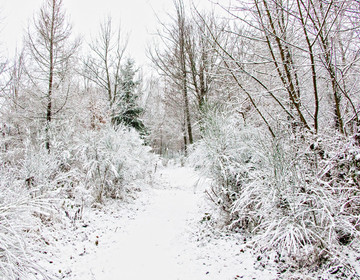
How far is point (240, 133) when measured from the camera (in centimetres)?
450

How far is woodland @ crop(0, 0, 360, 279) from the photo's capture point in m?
2.57

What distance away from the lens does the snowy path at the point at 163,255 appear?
304 cm

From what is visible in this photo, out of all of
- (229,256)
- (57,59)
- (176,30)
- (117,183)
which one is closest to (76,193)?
(117,183)

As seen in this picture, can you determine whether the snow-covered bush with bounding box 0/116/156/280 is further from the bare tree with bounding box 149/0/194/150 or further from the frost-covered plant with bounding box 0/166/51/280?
the bare tree with bounding box 149/0/194/150

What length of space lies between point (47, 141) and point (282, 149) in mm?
7422

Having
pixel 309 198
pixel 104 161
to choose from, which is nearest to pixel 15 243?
pixel 309 198

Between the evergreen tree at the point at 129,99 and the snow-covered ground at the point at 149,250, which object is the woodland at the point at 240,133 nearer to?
the snow-covered ground at the point at 149,250

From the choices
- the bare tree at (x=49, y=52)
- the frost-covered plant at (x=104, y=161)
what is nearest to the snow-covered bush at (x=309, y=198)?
the frost-covered plant at (x=104, y=161)

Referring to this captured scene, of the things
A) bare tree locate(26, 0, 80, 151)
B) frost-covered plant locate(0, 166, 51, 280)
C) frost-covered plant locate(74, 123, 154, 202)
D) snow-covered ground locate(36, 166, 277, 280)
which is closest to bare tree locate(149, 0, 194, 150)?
bare tree locate(26, 0, 80, 151)

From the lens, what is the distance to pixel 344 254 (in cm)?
238

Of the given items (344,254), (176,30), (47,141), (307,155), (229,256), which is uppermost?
(176,30)

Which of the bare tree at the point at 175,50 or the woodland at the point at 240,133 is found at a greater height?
the bare tree at the point at 175,50

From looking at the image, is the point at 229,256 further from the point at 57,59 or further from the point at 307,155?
the point at 57,59

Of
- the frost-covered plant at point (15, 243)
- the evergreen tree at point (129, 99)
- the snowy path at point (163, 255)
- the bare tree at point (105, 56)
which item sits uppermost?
the bare tree at point (105, 56)
